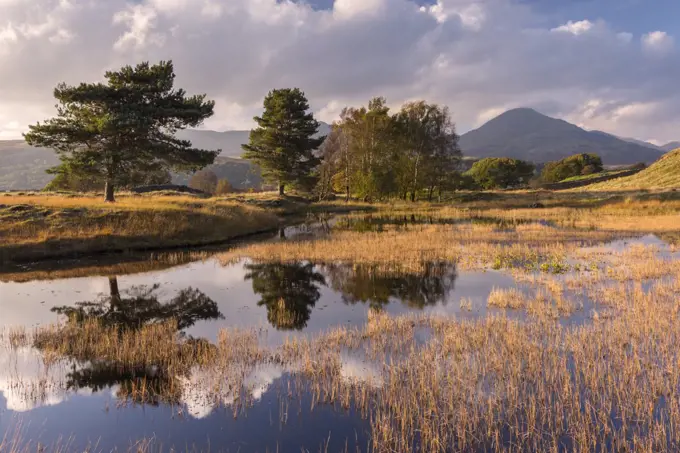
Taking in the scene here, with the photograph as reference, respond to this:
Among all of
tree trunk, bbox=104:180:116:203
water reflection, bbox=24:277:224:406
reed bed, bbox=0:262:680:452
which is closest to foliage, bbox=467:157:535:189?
tree trunk, bbox=104:180:116:203

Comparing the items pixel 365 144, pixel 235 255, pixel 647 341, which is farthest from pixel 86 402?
pixel 365 144

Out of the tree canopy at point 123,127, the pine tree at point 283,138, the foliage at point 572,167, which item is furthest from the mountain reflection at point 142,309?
the foliage at point 572,167

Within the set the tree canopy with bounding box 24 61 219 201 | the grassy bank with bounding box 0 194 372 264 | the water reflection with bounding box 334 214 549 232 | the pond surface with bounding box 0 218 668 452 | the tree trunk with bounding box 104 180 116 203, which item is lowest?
the pond surface with bounding box 0 218 668 452

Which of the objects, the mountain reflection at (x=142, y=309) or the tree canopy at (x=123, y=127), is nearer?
the mountain reflection at (x=142, y=309)

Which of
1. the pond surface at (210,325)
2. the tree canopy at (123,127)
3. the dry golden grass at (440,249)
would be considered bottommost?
the pond surface at (210,325)

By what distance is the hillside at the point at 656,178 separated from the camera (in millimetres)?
75188

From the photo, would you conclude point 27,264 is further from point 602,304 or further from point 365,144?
point 365,144

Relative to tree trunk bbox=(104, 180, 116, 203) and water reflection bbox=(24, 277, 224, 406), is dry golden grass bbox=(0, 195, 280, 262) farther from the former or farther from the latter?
water reflection bbox=(24, 277, 224, 406)

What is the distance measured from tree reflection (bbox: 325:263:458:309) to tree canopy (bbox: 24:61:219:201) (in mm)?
23902

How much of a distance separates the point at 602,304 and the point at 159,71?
39667 mm

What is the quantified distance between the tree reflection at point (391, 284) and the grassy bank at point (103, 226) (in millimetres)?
16492

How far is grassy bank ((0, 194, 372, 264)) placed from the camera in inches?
1086

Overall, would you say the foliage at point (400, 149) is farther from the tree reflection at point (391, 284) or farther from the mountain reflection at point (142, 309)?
the mountain reflection at point (142, 309)

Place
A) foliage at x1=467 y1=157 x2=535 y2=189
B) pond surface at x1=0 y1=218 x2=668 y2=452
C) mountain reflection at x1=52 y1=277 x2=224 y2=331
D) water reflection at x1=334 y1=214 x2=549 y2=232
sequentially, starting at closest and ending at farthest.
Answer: pond surface at x1=0 y1=218 x2=668 y2=452 → mountain reflection at x1=52 y1=277 x2=224 y2=331 → water reflection at x1=334 y1=214 x2=549 y2=232 → foliage at x1=467 y1=157 x2=535 y2=189
